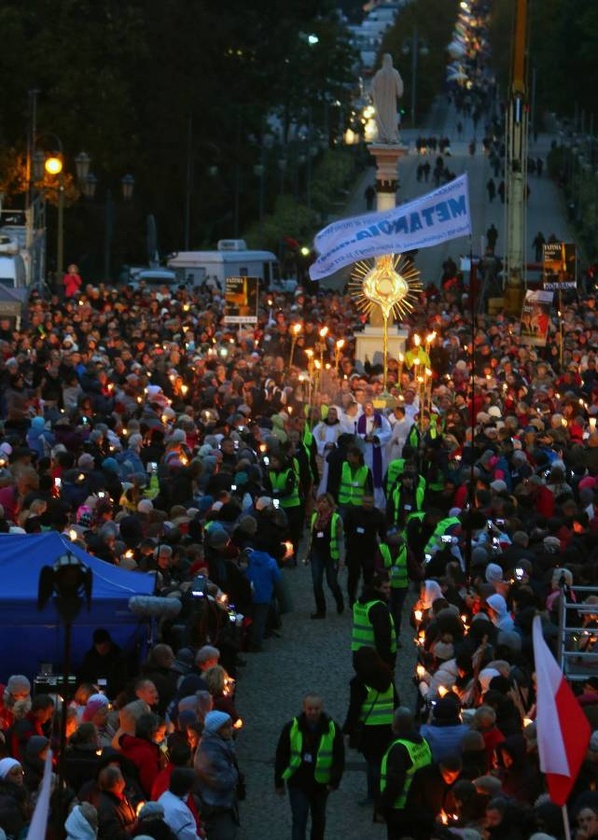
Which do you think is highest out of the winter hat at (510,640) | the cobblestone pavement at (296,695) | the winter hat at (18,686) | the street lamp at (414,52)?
the street lamp at (414,52)

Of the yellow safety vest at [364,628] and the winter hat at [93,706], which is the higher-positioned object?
the yellow safety vest at [364,628]

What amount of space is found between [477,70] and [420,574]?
14625 centimetres

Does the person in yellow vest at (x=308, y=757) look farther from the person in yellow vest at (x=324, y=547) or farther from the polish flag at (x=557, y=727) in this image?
the person in yellow vest at (x=324, y=547)

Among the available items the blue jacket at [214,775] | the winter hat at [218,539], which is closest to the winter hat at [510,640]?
the blue jacket at [214,775]

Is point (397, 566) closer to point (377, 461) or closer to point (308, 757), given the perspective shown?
point (308, 757)

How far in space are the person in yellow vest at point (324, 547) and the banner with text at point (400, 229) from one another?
27.3 feet

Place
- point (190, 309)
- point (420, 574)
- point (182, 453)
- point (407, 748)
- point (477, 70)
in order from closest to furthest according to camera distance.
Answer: point (407, 748) < point (420, 574) < point (182, 453) < point (190, 309) < point (477, 70)

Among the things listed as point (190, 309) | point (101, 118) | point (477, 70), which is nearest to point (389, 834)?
point (190, 309)

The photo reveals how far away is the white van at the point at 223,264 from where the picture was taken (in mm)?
54906

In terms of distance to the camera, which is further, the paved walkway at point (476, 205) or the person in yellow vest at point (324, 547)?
the paved walkway at point (476, 205)

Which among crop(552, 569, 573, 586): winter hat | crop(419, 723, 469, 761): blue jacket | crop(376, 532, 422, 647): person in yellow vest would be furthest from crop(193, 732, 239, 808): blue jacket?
crop(376, 532, 422, 647): person in yellow vest

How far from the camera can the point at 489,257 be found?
56.6 metres

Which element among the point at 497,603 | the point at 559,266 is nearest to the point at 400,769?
the point at 497,603

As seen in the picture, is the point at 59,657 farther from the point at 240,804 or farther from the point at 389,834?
the point at 389,834
